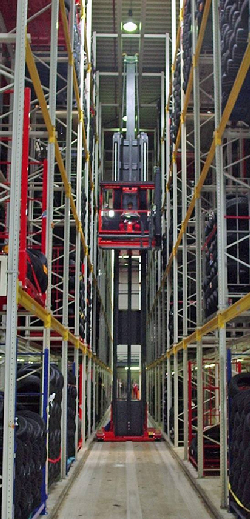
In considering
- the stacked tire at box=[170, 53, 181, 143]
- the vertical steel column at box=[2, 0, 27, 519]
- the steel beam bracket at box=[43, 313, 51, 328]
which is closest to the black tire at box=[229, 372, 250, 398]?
the steel beam bracket at box=[43, 313, 51, 328]

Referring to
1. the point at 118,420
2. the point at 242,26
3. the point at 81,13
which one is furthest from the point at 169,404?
the point at 242,26

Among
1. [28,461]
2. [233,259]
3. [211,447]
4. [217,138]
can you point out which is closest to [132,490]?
[211,447]

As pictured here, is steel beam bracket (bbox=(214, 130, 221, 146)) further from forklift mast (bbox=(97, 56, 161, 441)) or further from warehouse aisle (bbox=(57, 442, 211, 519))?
forklift mast (bbox=(97, 56, 161, 441))

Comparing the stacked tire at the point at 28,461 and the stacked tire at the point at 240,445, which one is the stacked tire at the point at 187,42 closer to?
the stacked tire at the point at 240,445

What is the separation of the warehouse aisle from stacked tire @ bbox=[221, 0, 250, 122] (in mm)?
5465

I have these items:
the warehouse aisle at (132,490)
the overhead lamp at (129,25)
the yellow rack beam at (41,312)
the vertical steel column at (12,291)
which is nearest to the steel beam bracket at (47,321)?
the yellow rack beam at (41,312)

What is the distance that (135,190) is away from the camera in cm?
1884

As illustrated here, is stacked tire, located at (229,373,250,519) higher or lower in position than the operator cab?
lower

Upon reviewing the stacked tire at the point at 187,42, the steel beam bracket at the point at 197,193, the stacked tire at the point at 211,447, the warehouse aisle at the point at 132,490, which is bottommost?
the warehouse aisle at the point at 132,490

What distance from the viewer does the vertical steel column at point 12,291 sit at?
5703mm

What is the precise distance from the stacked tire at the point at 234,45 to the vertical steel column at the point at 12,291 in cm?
284

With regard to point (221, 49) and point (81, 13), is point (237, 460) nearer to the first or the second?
point (221, 49)

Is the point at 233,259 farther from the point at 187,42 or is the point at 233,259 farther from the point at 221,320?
the point at 187,42

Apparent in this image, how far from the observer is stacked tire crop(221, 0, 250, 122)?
312 inches
